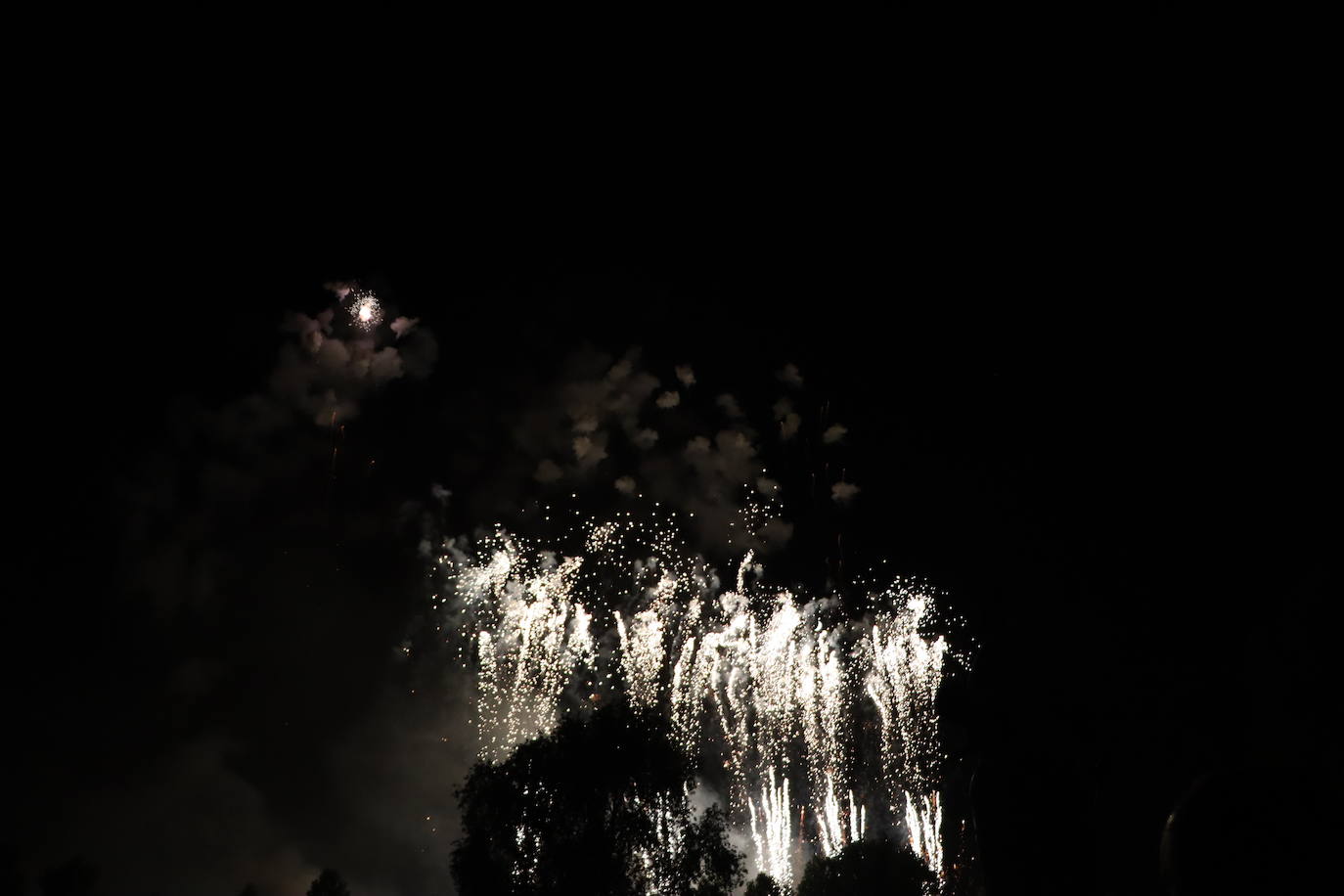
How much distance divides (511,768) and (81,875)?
2517 inches

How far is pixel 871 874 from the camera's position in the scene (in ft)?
174

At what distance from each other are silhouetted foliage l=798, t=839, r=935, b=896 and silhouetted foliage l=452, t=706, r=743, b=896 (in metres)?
27.8

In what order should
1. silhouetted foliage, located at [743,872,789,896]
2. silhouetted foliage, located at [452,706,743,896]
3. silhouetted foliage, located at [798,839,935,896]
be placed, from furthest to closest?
1. silhouetted foliage, located at [743,872,789,896]
2. silhouetted foliage, located at [798,839,935,896]
3. silhouetted foliage, located at [452,706,743,896]

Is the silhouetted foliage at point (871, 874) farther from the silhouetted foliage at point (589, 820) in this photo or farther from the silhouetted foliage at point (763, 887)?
the silhouetted foliage at point (589, 820)

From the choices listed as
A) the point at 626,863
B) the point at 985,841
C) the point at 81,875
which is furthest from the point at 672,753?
the point at 81,875

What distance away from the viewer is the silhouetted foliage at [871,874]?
5262 cm

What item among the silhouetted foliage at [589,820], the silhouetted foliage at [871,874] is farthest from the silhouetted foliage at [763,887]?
the silhouetted foliage at [589,820]

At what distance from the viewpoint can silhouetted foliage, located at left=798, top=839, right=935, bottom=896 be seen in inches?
2072

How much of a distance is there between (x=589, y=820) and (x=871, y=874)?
3280cm

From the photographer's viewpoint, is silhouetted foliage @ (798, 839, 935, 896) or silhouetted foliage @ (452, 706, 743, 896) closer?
silhouetted foliage @ (452, 706, 743, 896)

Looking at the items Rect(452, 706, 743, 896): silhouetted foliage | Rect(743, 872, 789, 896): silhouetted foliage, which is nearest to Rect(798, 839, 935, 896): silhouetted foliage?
Rect(743, 872, 789, 896): silhouetted foliage

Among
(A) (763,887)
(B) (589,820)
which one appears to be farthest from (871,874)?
(B) (589,820)

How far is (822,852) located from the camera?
61312mm

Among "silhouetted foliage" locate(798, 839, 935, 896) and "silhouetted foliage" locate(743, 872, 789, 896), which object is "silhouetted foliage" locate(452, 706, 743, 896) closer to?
"silhouetted foliage" locate(798, 839, 935, 896)
